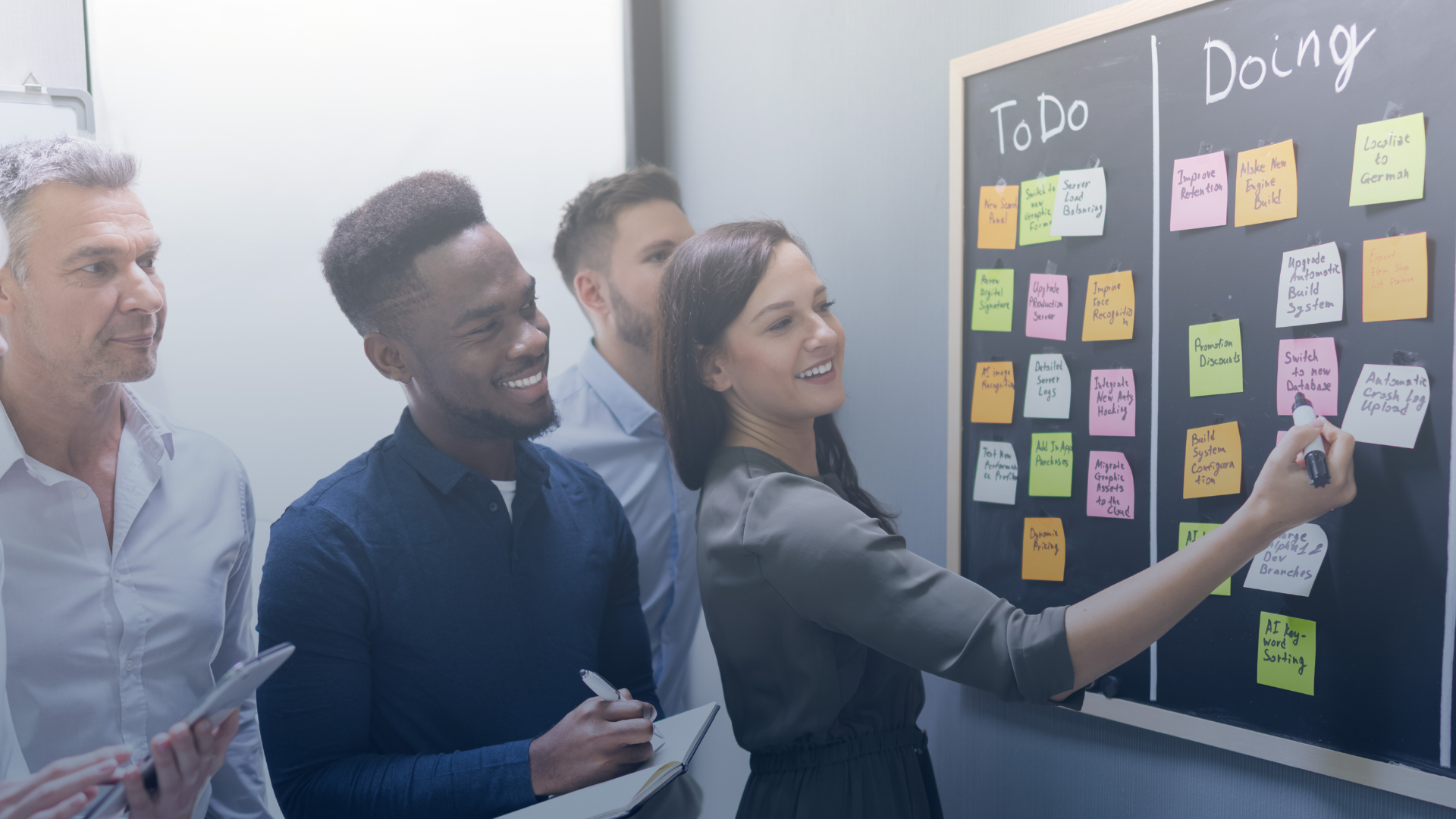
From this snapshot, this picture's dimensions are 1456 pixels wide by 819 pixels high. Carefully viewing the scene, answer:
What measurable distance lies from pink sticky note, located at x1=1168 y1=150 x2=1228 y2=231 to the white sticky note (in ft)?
0.86

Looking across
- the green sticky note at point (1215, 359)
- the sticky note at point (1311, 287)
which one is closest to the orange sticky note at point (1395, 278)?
the sticky note at point (1311, 287)

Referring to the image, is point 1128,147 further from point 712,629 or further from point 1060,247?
point 712,629

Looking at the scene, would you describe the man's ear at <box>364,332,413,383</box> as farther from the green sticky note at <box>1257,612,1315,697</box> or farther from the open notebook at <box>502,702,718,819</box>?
the green sticky note at <box>1257,612,1315,697</box>

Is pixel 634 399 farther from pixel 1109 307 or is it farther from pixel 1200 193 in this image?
pixel 1200 193

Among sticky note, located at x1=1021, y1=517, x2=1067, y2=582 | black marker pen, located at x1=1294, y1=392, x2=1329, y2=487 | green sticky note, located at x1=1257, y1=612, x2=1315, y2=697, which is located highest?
black marker pen, located at x1=1294, y1=392, x2=1329, y2=487

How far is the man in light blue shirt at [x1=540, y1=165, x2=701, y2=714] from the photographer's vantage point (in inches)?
58.4

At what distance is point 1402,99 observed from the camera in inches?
41.6

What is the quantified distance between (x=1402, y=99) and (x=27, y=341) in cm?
157

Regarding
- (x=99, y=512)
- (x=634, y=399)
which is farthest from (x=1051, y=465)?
(x=99, y=512)

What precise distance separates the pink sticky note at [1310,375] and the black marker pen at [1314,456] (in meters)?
0.09

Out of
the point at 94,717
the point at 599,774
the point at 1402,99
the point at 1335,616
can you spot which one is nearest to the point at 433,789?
the point at 599,774

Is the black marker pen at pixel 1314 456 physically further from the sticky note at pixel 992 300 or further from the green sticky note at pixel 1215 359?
the sticky note at pixel 992 300

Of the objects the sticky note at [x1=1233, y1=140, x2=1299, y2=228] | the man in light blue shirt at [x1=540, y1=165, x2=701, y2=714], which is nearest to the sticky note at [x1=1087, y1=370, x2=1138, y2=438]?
the sticky note at [x1=1233, y1=140, x2=1299, y2=228]

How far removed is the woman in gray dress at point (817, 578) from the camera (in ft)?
3.19
